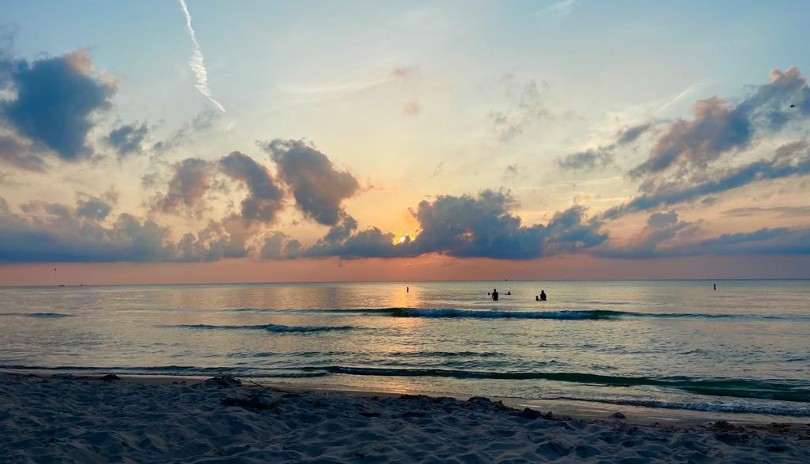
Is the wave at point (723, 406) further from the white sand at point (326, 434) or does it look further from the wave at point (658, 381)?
the white sand at point (326, 434)

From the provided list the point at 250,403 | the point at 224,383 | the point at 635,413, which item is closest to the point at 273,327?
the point at 224,383

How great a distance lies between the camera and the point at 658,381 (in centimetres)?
2034

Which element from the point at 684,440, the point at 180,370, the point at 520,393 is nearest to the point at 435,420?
the point at 684,440

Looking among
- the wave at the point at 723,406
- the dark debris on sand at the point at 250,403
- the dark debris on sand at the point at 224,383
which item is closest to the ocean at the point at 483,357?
the wave at the point at 723,406

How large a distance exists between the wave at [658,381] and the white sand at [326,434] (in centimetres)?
559

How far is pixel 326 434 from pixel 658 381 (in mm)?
16060

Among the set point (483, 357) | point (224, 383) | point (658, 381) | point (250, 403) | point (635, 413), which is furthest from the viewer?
point (483, 357)

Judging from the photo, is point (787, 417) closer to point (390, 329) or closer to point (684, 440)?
point (684, 440)

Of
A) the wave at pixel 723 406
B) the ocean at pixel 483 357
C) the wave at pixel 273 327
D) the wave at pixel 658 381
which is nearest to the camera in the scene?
the wave at pixel 723 406

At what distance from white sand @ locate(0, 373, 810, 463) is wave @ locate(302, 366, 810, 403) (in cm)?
559

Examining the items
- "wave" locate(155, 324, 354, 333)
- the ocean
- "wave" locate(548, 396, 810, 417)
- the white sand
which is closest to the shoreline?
"wave" locate(548, 396, 810, 417)

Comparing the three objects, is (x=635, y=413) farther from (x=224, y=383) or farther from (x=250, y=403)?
(x=224, y=383)

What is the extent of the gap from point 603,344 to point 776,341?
11.9 meters

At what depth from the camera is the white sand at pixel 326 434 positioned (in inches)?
327
